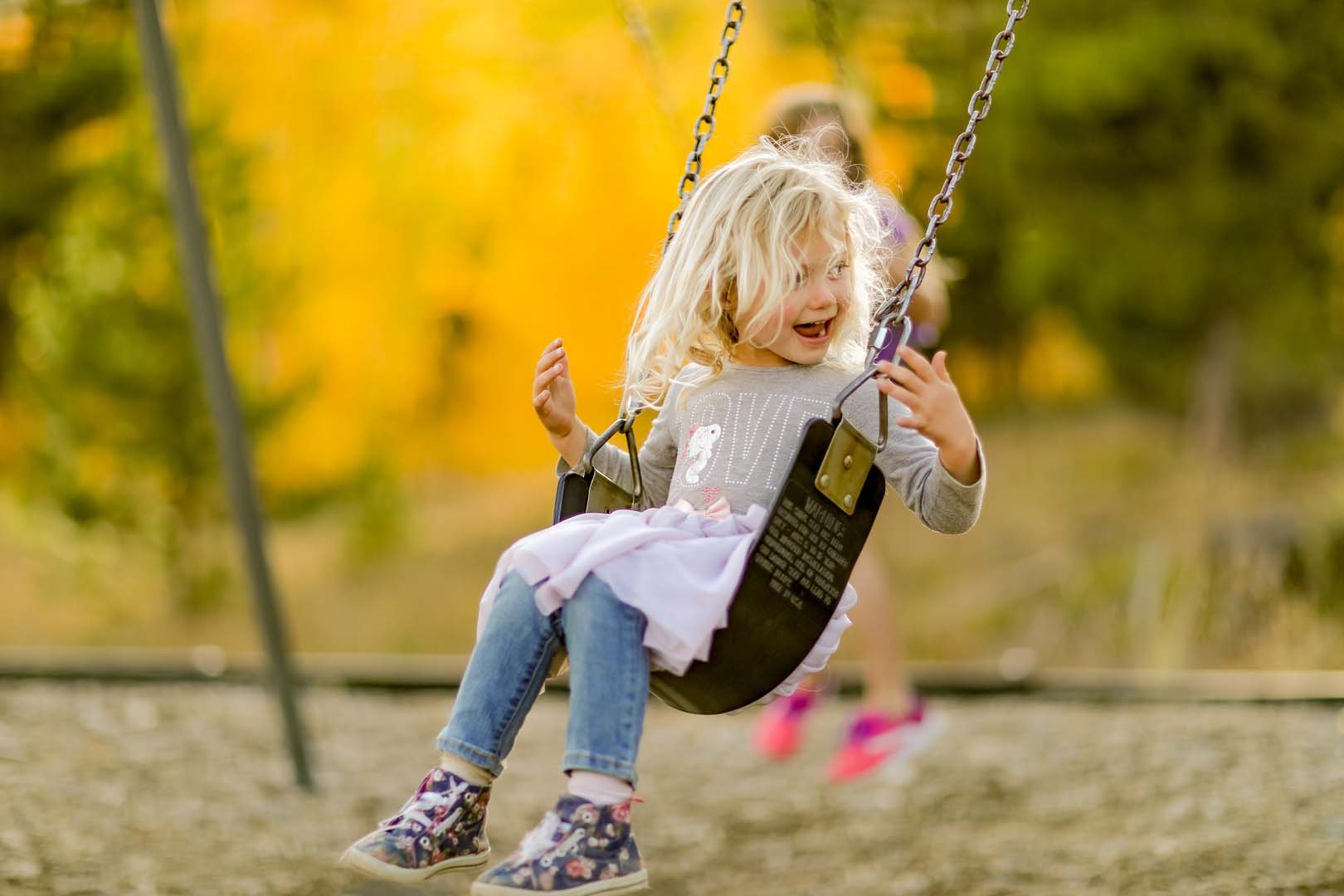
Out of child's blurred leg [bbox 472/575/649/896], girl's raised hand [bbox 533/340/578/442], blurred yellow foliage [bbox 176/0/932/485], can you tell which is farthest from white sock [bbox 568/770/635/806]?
blurred yellow foliage [bbox 176/0/932/485]

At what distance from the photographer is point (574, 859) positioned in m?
1.54

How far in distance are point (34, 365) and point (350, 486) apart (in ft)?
6.06

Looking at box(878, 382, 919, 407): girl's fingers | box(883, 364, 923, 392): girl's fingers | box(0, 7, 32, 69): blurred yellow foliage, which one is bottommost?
box(878, 382, 919, 407): girl's fingers

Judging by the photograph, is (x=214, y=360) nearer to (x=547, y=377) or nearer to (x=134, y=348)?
(x=547, y=377)

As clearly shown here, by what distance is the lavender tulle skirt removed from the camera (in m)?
1.64

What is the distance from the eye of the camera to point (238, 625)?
7934mm

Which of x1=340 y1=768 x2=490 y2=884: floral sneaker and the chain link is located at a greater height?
the chain link

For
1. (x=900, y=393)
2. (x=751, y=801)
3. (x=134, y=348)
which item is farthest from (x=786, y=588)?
(x=134, y=348)

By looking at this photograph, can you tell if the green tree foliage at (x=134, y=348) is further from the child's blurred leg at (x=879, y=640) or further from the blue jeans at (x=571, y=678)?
the blue jeans at (x=571, y=678)

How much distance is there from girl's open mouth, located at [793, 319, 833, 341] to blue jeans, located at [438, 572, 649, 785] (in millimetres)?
458

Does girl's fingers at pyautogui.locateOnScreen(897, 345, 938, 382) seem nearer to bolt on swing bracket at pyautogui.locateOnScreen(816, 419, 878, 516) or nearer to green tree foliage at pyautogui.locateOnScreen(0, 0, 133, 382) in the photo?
bolt on swing bracket at pyautogui.locateOnScreen(816, 419, 878, 516)

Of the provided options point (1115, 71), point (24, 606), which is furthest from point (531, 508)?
point (1115, 71)

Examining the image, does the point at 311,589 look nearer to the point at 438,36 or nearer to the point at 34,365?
the point at 34,365

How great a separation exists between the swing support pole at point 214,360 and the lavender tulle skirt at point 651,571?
97.4 inches
